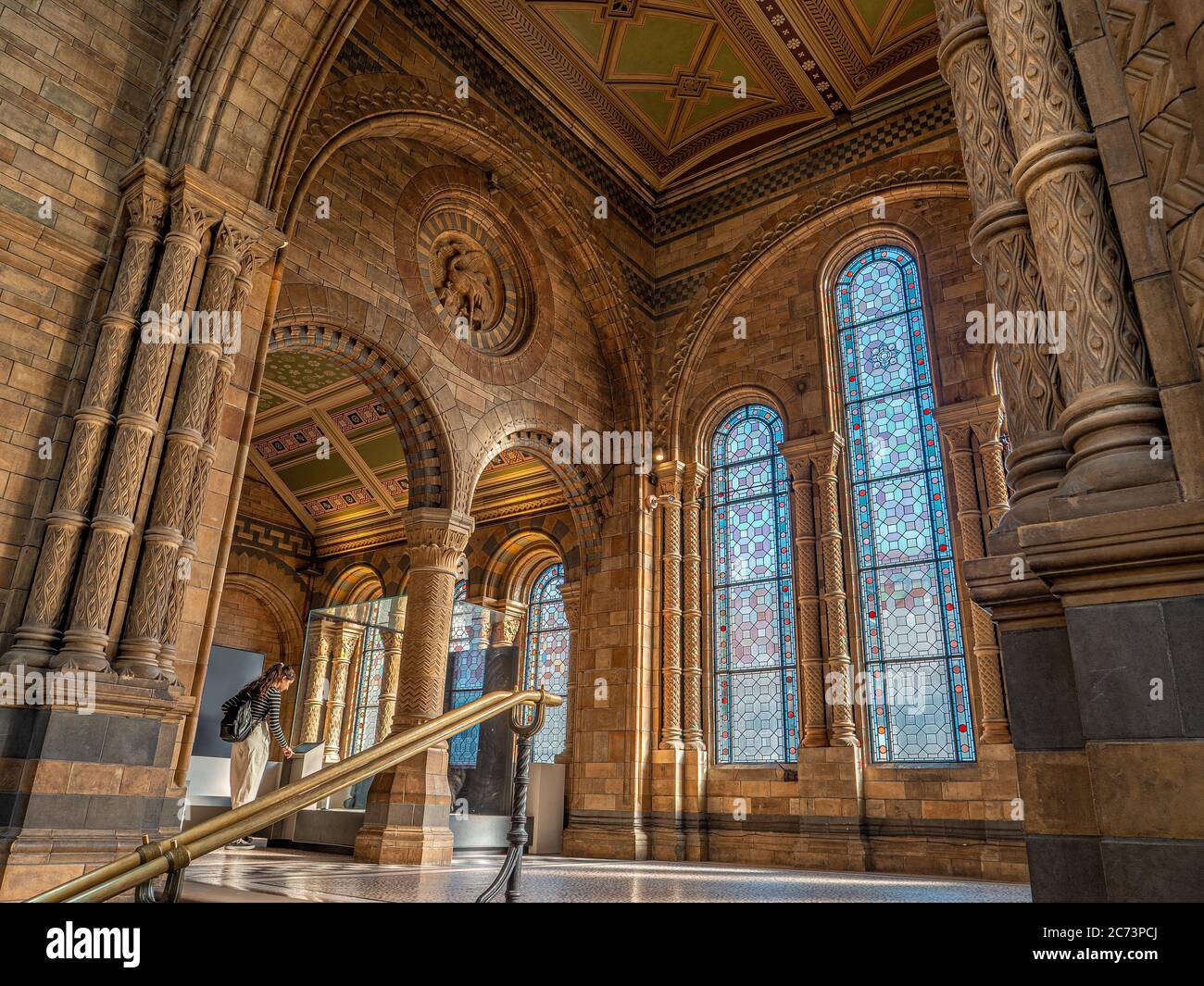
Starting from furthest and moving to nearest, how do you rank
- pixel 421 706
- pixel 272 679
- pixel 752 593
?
pixel 752 593 < pixel 421 706 < pixel 272 679

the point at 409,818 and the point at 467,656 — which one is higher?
the point at 467,656

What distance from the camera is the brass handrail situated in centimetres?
180

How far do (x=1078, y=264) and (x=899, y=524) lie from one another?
715cm

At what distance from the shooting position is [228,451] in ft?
19.0

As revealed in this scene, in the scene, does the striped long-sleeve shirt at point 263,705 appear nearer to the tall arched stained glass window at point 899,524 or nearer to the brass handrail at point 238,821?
the brass handrail at point 238,821

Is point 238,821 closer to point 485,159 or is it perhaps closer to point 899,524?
point 899,524

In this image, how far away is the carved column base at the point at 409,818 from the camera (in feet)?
23.6

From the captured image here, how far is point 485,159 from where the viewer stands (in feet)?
31.2

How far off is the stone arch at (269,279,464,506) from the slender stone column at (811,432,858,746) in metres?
4.30

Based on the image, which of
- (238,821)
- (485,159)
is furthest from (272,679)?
→ (485,159)

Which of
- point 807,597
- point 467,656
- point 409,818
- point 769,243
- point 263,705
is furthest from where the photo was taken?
point 467,656

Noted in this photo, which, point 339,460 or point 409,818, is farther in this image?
point 339,460
